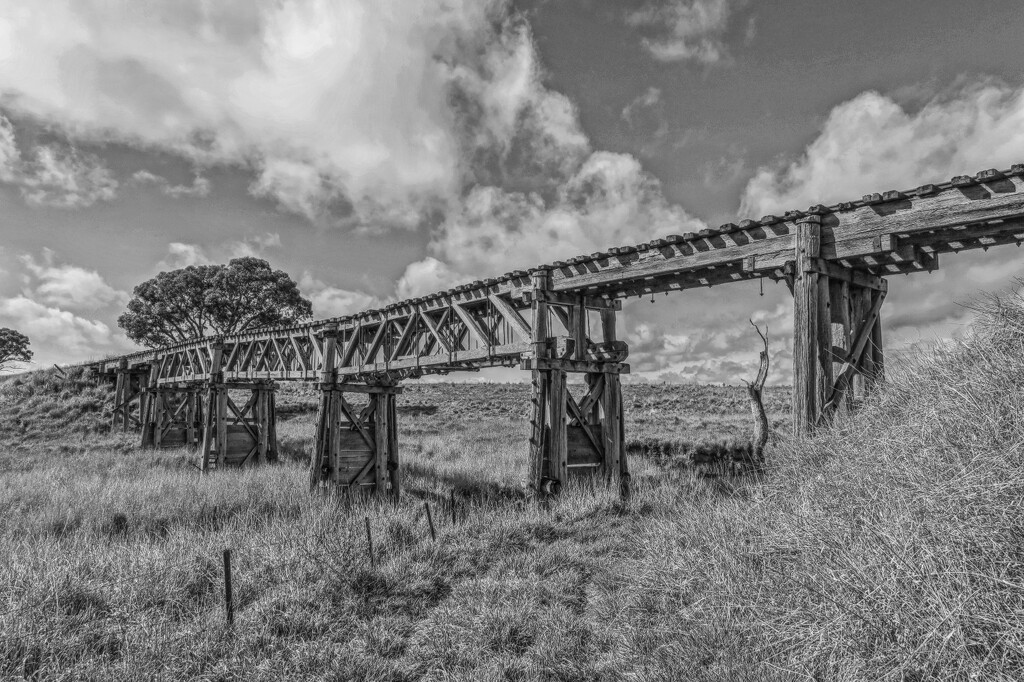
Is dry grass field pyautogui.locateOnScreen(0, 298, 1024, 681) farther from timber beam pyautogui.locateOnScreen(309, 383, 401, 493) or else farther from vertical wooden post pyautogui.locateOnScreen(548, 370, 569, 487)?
timber beam pyautogui.locateOnScreen(309, 383, 401, 493)

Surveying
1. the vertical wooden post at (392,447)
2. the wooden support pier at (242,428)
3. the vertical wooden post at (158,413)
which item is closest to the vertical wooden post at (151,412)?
the vertical wooden post at (158,413)

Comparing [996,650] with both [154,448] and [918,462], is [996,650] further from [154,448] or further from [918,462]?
[154,448]

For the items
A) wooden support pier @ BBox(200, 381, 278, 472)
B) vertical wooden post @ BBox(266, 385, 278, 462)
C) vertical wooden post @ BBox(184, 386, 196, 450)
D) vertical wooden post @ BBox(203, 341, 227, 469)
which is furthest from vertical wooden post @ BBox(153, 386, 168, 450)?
vertical wooden post @ BBox(266, 385, 278, 462)

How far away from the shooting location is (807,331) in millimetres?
6250

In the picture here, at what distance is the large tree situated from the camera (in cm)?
3534

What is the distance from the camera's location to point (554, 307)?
1013 centimetres

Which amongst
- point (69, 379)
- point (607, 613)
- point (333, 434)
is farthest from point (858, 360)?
point (69, 379)

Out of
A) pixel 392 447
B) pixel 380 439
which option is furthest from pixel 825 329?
pixel 392 447

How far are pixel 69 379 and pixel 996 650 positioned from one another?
137 ft

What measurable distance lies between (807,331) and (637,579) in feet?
11.2

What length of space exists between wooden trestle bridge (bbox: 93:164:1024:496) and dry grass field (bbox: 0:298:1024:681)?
1.31 m

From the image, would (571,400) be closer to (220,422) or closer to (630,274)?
(630,274)

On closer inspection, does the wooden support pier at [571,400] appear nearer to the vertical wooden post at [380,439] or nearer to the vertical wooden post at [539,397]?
the vertical wooden post at [539,397]

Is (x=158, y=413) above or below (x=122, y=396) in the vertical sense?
below
